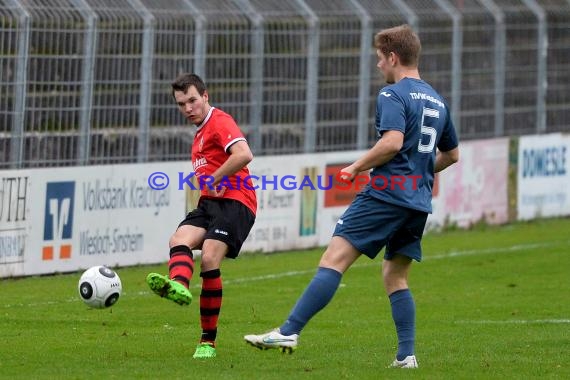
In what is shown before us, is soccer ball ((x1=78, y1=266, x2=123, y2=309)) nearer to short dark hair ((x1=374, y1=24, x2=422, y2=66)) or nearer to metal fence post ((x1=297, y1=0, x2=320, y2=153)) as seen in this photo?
short dark hair ((x1=374, y1=24, x2=422, y2=66))

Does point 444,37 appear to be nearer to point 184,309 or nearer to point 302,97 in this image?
point 302,97

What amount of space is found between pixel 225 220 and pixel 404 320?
1394 millimetres

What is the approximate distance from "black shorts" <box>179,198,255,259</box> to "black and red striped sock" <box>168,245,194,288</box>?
0.71 feet

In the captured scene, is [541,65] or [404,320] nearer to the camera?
[404,320]

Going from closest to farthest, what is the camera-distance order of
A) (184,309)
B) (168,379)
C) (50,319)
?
(168,379) → (50,319) → (184,309)

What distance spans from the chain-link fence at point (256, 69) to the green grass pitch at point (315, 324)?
5.24 ft

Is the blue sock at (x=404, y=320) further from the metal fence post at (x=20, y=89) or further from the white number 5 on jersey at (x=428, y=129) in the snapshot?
the metal fence post at (x=20, y=89)

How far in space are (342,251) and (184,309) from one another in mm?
4048

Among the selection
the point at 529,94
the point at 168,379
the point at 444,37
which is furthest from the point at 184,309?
the point at 529,94

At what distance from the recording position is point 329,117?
17578mm

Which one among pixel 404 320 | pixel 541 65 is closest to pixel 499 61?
pixel 541 65

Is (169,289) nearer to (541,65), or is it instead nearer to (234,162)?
(234,162)

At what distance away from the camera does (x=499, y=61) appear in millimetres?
20250

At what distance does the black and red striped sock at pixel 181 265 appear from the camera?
8.20 metres
